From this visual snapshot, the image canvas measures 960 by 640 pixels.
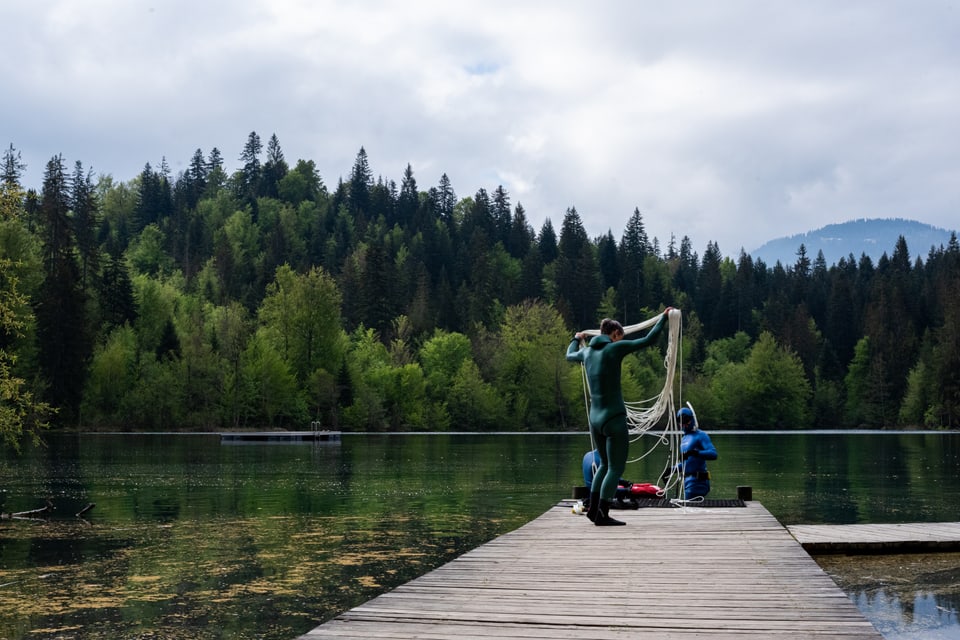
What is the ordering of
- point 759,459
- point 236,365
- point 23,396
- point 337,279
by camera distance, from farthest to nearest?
point 337,279
point 236,365
point 759,459
point 23,396

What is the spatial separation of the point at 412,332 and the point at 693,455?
452 feet

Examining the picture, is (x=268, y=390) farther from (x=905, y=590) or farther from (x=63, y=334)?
(x=905, y=590)

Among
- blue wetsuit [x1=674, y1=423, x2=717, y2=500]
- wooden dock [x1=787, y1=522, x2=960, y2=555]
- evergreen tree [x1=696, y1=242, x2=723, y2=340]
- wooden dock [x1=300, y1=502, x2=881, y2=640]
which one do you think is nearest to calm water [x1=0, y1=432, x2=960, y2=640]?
wooden dock [x1=787, y1=522, x2=960, y2=555]

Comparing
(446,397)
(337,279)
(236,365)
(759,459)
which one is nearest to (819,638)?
(759,459)

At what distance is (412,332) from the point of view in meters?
156

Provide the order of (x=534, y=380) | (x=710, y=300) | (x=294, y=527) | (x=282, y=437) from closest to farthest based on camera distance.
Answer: (x=294, y=527) → (x=282, y=437) → (x=534, y=380) → (x=710, y=300)

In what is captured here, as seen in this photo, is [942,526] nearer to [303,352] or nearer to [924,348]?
[303,352]

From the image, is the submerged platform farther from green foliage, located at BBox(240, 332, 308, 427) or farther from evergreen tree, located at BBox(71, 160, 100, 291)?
evergreen tree, located at BBox(71, 160, 100, 291)

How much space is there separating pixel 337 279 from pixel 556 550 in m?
161

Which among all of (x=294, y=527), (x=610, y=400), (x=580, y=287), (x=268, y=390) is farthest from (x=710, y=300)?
(x=610, y=400)

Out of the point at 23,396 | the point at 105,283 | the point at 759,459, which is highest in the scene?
the point at 105,283

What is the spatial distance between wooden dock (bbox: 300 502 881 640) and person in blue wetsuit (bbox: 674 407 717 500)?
4138 mm

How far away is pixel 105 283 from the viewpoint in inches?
4577

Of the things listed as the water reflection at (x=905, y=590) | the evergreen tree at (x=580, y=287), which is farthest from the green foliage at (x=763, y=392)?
the water reflection at (x=905, y=590)
